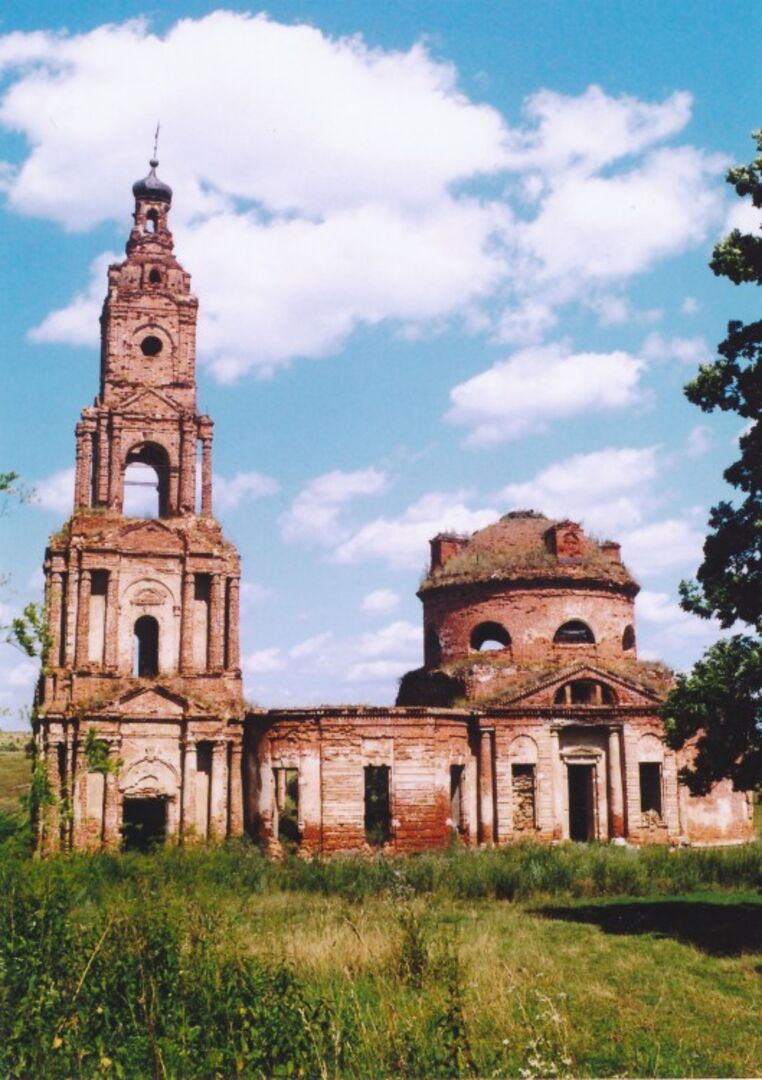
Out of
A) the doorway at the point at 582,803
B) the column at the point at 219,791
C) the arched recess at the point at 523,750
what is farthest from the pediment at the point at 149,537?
the doorway at the point at 582,803

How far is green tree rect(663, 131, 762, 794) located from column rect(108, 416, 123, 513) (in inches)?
698

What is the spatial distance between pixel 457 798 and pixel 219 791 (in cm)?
657

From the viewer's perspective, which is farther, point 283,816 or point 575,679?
point 575,679

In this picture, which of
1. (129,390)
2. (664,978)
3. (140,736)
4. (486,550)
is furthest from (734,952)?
(129,390)

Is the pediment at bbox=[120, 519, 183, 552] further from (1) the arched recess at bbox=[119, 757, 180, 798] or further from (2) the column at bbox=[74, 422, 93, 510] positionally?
(1) the arched recess at bbox=[119, 757, 180, 798]

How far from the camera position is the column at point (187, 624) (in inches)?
1102

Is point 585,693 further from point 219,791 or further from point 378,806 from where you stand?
point 219,791

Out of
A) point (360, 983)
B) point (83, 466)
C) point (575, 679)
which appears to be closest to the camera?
point (360, 983)

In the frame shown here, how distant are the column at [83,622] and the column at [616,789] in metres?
14.7

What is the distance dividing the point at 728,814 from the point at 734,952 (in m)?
15.3

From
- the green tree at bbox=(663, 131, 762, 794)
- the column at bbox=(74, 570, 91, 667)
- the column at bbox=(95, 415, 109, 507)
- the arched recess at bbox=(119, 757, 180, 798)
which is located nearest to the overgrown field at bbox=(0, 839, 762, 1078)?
the green tree at bbox=(663, 131, 762, 794)

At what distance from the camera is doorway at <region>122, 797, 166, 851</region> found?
1077 inches

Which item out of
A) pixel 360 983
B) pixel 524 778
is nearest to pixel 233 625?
pixel 524 778

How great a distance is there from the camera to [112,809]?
2569 cm
